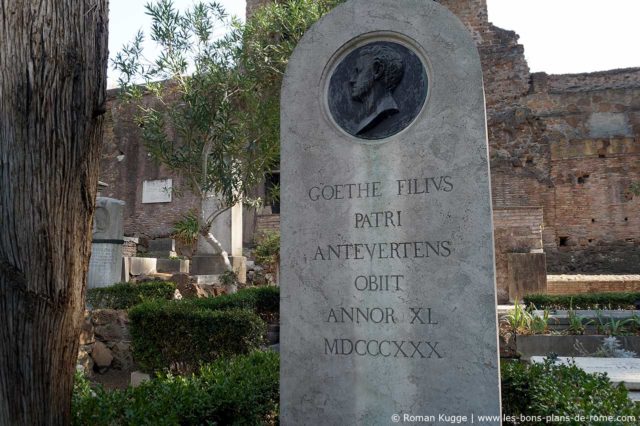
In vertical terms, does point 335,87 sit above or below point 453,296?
above

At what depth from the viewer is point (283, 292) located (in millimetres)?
3494

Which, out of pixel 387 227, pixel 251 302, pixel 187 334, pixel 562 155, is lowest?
pixel 187 334

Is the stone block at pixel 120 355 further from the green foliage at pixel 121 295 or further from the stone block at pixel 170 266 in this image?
the stone block at pixel 170 266

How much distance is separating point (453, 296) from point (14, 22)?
2.92 metres

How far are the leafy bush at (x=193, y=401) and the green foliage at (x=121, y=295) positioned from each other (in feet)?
17.3

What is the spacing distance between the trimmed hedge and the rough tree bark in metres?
8.57

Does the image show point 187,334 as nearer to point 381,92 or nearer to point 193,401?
point 193,401

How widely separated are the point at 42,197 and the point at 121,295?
6.78 metres

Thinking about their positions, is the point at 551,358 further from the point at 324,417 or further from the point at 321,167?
the point at 321,167

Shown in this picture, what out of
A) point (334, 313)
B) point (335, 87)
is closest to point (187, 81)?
point (335, 87)

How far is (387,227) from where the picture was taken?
327 centimetres

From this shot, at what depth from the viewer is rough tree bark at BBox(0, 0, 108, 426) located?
8.70 feet

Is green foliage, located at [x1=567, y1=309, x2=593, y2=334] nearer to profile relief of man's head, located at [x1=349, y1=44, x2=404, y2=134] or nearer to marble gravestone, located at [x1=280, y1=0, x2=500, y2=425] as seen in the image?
marble gravestone, located at [x1=280, y1=0, x2=500, y2=425]

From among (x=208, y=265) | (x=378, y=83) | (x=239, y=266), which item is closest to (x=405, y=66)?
(x=378, y=83)
